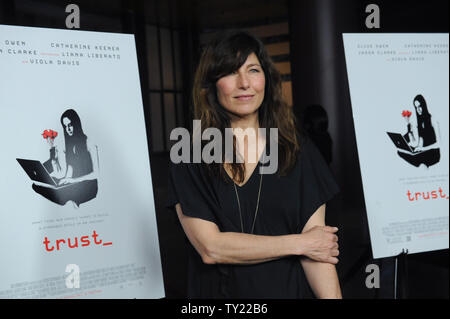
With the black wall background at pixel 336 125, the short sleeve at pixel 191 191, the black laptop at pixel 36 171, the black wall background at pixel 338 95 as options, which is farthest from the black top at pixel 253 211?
the black wall background at pixel 338 95

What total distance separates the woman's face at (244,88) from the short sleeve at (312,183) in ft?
0.77

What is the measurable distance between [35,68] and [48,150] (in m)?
0.29

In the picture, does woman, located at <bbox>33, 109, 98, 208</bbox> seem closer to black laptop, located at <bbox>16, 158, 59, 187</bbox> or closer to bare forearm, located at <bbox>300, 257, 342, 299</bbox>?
black laptop, located at <bbox>16, 158, 59, 187</bbox>

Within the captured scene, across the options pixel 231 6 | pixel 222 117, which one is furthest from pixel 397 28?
pixel 222 117

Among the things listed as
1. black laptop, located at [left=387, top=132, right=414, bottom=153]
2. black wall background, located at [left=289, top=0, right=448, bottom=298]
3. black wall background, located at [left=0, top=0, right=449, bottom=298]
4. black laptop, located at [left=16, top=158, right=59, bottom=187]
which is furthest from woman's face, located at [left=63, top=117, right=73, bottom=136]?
black wall background, located at [left=289, top=0, right=448, bottom=298]

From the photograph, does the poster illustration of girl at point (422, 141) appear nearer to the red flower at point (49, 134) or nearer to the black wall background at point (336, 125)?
the black wall background at point (336, 125)

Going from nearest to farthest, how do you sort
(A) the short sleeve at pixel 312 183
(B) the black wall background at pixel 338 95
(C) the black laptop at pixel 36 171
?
(A) the short sleeve at pixel 312 183 → (C) the black laptop at pixel 36 171 → (B) the black wall background at pixel 338 95

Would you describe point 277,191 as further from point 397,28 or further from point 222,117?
point 397,28

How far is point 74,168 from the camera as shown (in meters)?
1.70

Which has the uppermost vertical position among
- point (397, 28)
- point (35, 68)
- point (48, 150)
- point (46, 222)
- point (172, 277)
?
point (397, 28)

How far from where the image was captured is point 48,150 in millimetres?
1652

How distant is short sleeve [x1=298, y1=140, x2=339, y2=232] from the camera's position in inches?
Result: 58.4

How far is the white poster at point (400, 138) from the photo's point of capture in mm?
2230

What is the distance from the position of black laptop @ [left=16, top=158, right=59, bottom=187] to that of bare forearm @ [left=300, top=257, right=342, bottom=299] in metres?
0.93
